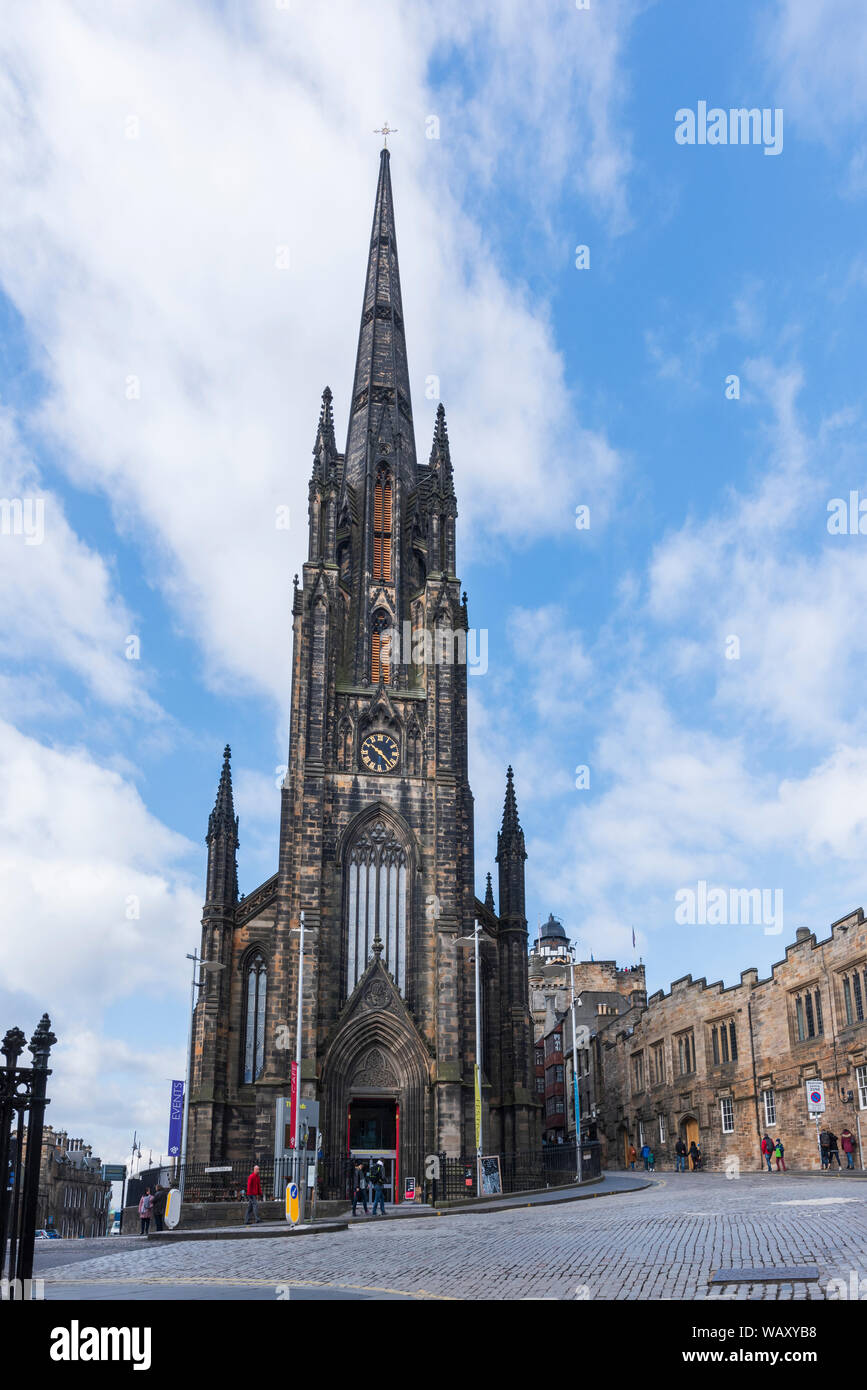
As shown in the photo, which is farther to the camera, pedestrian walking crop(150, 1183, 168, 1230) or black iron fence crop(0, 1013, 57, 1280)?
pedestrian walking crop(150, 1183, 168, 1230)

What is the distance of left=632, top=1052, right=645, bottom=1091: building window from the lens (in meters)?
60.8

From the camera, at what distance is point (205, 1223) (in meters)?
31.4

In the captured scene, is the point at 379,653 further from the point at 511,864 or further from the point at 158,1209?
the point at 158,1209

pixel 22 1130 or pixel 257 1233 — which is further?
pixel 257 1233

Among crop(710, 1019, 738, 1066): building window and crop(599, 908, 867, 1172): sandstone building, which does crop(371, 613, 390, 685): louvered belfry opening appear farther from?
crop(710, 1019, 738, 1066): building window

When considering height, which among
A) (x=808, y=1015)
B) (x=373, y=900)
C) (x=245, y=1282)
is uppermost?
(x=373, y=900)

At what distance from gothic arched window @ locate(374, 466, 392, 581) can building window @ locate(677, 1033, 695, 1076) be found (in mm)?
24524

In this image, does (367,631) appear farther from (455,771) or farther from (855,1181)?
(855,1181)

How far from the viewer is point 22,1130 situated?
10031 millimetres

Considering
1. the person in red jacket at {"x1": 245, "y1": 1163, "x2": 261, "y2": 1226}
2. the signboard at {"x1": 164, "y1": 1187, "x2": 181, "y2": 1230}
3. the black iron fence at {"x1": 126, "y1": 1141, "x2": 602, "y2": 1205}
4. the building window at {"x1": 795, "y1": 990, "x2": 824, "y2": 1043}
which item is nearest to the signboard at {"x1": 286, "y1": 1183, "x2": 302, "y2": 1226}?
the person in red jacket at {"x1": 245, "y1": 1163, "x2": 261, "y2": 1226}

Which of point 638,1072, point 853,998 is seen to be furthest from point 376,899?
point 638,1072

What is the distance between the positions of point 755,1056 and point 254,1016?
1943 centimetres

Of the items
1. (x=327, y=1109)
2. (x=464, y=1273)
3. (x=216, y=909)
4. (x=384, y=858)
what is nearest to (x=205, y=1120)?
(x=327, y=1109)

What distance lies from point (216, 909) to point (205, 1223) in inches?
640
